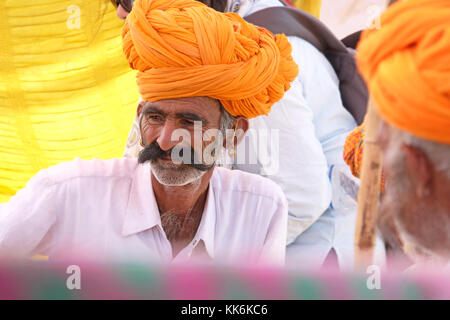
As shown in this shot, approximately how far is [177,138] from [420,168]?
68 centimetres

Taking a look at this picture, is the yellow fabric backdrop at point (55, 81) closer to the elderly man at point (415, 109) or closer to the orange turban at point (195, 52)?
the orange turban at point (195, 52)

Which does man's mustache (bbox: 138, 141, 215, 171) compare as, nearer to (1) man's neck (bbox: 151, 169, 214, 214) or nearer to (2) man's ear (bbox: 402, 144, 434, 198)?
(1) man's neck (bbox: 151, 169, 214, 214)

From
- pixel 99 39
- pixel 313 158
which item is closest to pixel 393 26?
pixel 313 158

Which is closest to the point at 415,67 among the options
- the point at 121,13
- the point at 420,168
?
the point at 420,168

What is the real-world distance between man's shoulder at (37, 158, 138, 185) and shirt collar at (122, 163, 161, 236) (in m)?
0.06

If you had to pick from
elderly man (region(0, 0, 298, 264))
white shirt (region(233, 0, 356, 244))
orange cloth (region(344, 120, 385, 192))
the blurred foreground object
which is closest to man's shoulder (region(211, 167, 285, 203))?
elderly man (region(0, 0, 298, 264))

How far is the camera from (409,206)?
2.98 feet

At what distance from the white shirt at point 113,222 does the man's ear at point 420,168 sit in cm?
69

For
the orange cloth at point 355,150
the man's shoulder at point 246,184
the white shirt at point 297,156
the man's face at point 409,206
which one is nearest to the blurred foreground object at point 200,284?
the man's face at point 409,206

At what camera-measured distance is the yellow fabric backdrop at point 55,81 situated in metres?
1.94

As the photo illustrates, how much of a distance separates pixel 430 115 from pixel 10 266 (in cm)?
78

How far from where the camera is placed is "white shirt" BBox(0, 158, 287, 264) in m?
1.43
